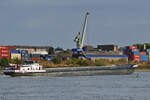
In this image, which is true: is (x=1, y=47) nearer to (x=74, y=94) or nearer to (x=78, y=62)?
(x=78, y=62)

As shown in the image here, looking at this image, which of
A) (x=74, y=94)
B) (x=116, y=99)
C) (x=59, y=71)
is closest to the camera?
(x=116, y=99)

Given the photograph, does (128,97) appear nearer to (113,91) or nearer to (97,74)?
(113,91)

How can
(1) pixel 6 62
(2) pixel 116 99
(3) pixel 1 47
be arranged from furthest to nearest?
(3) pixel 1 47 < (1) pixel 6 62 < (2) pixel 116 99

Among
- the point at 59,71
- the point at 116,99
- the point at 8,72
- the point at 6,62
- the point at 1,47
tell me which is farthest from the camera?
the point at 1,47

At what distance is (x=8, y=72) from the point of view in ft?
311

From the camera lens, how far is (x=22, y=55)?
19725 cm

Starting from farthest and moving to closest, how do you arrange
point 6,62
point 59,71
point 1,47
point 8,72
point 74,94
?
point 1,47 < point 6,62 < point 59,71 < point 8,72 < point 74,94

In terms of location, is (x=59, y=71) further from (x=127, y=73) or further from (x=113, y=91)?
(x=113, y=91)

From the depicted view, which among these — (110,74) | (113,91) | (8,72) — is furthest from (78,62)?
(113,91)

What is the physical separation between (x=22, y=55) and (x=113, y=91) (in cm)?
14175

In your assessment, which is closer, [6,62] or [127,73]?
[127,73]

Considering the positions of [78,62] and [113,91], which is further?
[78,62]

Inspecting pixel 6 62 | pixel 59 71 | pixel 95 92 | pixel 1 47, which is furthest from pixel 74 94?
pixel 1 47

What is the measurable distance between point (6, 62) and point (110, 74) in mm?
57514
